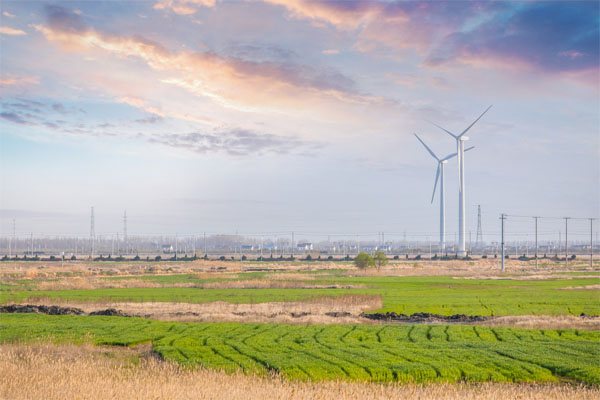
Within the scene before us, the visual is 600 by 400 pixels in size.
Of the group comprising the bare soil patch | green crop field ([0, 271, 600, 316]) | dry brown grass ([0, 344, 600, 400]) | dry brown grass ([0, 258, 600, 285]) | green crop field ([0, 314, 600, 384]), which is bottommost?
dry brown grass ([0, 258, 600, 285])

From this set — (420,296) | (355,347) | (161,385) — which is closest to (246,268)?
(420,296)

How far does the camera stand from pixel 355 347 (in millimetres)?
25016

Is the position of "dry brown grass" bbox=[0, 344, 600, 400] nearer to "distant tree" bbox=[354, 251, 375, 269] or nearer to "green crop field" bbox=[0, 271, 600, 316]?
"green crop field" bbox=[0, 271, 600, 316]

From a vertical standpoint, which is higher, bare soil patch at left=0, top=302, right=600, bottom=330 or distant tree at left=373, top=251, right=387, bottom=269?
distant tree at left=373, top=251, right=387, bottom=269

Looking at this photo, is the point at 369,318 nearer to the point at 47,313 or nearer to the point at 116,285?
the point at 47,313

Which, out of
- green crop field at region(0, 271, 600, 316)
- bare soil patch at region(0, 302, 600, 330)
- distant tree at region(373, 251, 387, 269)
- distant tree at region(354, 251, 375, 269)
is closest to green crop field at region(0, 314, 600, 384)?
bare soil patch at region(0, 302, 600, 330)

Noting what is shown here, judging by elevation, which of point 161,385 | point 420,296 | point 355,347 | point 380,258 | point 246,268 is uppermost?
point 161,385

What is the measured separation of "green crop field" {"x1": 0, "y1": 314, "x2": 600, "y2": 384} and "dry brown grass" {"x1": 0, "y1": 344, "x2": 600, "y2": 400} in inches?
48.2

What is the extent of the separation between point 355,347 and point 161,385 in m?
11.1

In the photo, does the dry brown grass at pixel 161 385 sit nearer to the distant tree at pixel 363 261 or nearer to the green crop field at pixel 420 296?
the green crop field at pixel 420 296

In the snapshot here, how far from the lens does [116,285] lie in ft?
194

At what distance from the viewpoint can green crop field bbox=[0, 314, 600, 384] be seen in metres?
20.8

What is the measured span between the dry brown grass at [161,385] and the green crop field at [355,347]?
4.02 ft

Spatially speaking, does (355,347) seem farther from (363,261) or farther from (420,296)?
(363,261)
